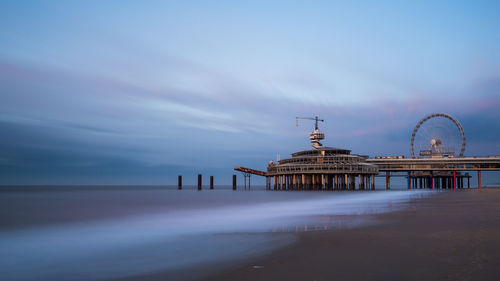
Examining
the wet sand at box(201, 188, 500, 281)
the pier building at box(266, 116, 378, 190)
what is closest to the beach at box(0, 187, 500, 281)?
the wet sand at box(201, 188, 500, 281)

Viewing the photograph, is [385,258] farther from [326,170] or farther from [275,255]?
[326,170]

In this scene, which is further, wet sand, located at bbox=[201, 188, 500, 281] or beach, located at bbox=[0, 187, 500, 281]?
beach, located at bbox=[0, 187, 500, 281]

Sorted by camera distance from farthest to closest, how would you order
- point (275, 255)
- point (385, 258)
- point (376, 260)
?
point (275, 255), point (385, 258), point (376, 260)

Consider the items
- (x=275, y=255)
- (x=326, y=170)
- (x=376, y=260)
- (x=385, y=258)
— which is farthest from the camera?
(x=326, y=170)

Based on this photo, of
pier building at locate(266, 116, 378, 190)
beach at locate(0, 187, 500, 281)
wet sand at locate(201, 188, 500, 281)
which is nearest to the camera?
wet sand at locate(201, 188, 500, 281)

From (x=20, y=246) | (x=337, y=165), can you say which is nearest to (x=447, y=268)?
(x=20, y=246)

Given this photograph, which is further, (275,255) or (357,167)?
(357,167)

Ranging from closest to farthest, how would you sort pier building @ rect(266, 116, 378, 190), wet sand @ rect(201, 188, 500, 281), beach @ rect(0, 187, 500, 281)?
wet sand @ rect(201, 188, 500, 281) → beach @ rect(0, 187, 500, 281) → pier building @ rect(266, 116, 378, 190)

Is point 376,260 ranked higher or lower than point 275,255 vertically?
higher

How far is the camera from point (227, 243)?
11.0m

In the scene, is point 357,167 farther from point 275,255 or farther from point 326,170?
point 275,255

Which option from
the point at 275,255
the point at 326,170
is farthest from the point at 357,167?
the point at 275,255

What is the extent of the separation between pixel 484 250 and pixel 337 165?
69418 millimetres

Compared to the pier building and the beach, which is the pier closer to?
the pier building
